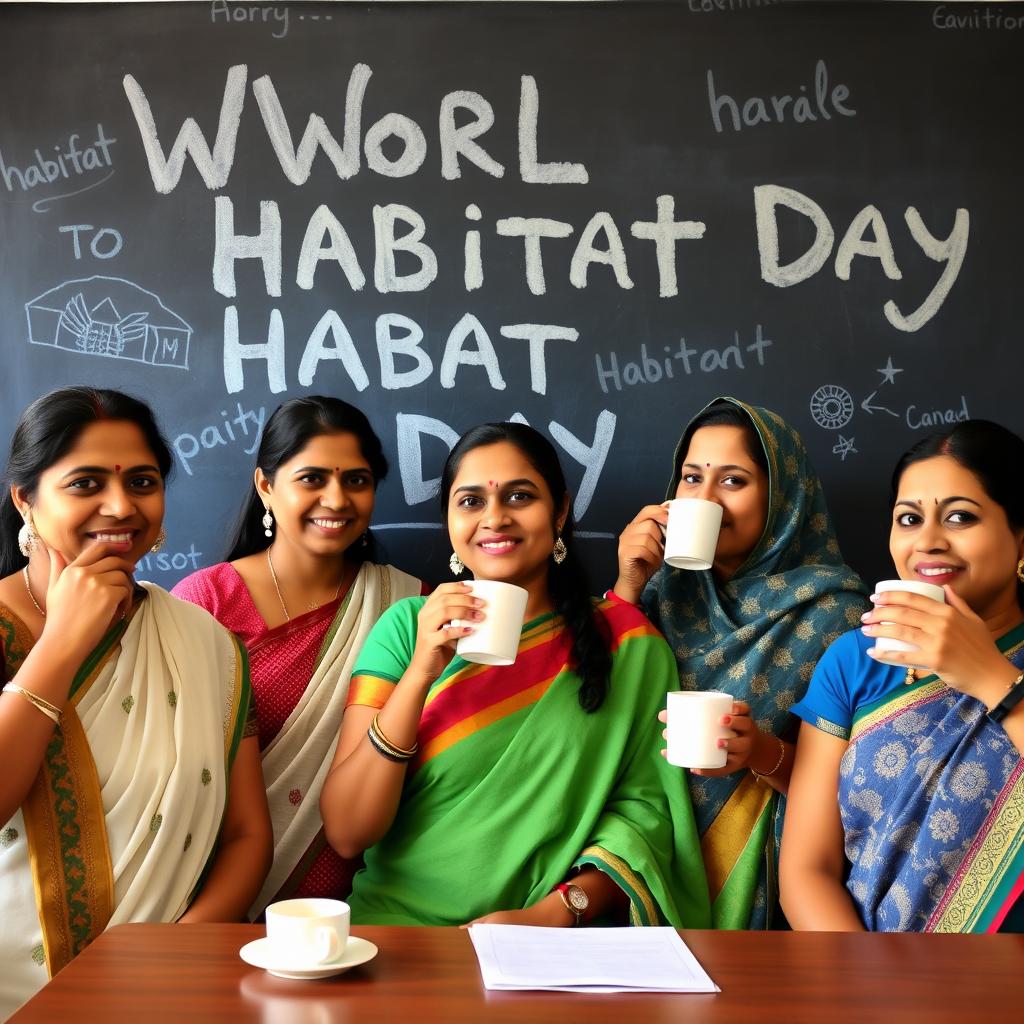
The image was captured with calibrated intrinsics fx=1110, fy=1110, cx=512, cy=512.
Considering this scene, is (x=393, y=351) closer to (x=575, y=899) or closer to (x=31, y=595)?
(x=31, y=595)

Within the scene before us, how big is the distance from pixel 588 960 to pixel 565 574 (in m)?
1.02

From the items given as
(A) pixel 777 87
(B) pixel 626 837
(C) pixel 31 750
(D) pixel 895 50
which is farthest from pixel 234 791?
(D) pixel 895 50

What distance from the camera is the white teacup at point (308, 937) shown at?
1240 mm

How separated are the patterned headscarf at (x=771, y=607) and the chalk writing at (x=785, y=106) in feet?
2.60

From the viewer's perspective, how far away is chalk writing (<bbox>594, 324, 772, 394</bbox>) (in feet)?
8.82

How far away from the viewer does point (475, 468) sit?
2.18 meters

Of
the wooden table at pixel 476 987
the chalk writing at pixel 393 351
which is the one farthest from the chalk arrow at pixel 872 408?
the wooden table at pixel 476 987

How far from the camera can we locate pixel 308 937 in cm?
124

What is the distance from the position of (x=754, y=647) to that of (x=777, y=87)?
138 centimetres

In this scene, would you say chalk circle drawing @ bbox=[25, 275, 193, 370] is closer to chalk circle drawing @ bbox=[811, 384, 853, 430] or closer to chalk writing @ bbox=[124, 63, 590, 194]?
chalk writing @ bbox=[124, 63, 590, 194]

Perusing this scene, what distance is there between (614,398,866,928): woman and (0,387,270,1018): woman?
0.86m

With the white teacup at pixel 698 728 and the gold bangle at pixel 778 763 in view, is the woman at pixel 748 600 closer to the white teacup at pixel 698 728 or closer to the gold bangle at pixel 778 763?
the gold bangle at pixel 778 763

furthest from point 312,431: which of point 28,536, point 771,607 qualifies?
point 771,607

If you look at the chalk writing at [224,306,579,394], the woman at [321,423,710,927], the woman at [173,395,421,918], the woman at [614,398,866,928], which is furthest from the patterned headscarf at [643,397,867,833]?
the woman at [173,395,421,918]
